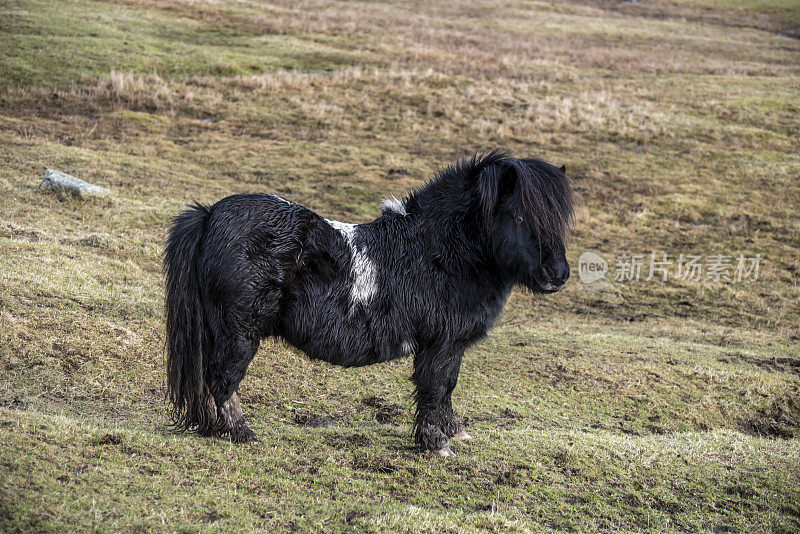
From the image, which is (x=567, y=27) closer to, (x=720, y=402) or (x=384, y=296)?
(x=720, y=402)

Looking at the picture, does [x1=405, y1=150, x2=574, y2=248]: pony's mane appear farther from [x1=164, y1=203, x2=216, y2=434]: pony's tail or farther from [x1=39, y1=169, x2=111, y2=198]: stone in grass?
[x1=39, y1=169, x2=111, y2=198]: stone in grass

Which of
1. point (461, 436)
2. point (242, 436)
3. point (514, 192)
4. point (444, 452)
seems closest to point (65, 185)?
point (242, 436)

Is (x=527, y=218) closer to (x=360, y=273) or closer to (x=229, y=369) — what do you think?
(x=360, y=273)

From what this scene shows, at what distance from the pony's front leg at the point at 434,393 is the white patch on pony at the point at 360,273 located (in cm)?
95

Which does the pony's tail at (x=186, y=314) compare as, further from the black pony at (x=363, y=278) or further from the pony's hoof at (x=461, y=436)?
the pony's hoof at (x=461, y=436)

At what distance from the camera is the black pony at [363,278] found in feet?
21.5

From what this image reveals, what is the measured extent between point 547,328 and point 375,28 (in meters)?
33.2

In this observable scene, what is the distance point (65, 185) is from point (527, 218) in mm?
13317

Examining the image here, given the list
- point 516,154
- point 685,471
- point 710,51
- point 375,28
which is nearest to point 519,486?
point 685,471

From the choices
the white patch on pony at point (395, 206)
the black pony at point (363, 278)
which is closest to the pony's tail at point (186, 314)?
the black pony at point (363, 278)

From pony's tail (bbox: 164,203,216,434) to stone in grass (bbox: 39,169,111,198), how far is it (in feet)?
36.7

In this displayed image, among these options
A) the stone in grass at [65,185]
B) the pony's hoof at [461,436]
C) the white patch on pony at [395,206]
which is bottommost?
the pony's hoof at [461,436]

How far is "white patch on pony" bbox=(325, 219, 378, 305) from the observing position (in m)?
6.82

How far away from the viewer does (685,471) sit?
7770 millimetres
